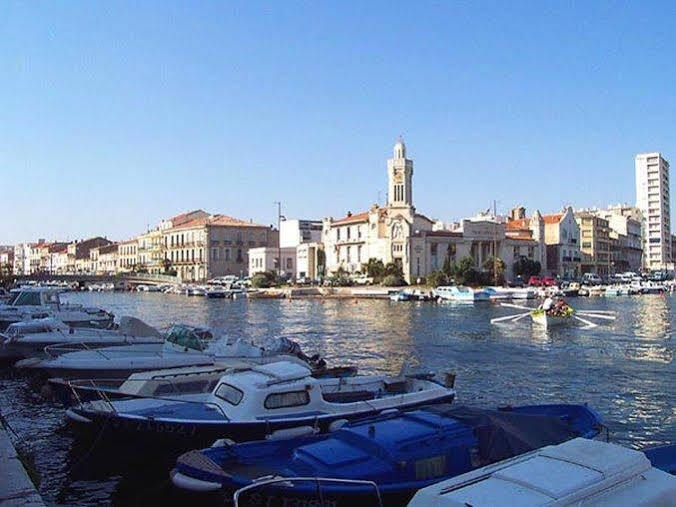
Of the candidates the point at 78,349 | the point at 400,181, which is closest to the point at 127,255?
the point at 400,181

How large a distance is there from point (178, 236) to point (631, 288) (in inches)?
3469

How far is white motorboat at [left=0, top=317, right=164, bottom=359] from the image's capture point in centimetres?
2588

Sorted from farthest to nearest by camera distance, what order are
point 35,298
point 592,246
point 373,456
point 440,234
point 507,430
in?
1. point 592,246
2. point 440,234
3. point 35,298
4. point 507,430
5. point 373,456

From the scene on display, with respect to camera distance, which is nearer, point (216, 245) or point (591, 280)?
point (591, 280)

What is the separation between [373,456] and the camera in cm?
994

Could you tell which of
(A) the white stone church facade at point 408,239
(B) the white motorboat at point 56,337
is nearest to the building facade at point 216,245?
(A) the white stone church facade at point 408,239

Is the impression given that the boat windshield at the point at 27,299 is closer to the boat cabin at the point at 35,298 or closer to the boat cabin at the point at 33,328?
the boat cabin at the point at 35,298

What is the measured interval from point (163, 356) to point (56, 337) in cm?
615

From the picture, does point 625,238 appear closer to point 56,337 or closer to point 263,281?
point 263,281

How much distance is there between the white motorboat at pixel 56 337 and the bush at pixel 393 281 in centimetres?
7275

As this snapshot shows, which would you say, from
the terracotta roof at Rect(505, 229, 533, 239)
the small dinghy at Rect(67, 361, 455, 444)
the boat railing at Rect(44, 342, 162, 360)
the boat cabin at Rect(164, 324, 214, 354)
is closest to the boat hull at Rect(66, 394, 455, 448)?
Answer: the small dinghy at Rect(67, 361, 455, 444)

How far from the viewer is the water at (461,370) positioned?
44.9 ft

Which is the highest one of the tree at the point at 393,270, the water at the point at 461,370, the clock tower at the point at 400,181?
the clock tower at the point at 400,181

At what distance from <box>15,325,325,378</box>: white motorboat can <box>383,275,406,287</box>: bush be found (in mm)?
76048
